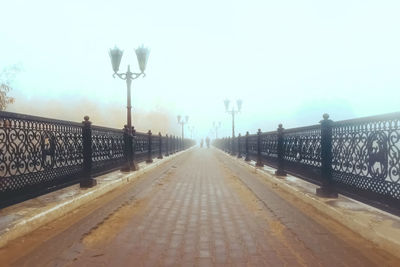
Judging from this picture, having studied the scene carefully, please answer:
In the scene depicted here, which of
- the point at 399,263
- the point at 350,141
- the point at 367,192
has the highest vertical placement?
the point at 350,141

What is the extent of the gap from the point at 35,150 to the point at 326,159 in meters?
5.68

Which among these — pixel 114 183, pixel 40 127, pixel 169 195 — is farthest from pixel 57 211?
pixel 114 183

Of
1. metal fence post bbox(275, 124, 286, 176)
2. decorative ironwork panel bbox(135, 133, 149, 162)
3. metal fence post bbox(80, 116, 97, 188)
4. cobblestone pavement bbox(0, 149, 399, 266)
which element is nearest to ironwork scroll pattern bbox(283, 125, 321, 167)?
metal fence post bbox(275, 124, 286, 176)

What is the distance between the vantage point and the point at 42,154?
6.44 meters

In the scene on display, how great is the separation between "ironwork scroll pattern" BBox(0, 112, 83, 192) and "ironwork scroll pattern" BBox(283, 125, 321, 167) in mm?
5601

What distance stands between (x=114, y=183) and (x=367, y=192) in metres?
6.13

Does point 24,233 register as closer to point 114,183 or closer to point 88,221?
point 88,221

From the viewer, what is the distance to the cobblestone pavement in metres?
3.36

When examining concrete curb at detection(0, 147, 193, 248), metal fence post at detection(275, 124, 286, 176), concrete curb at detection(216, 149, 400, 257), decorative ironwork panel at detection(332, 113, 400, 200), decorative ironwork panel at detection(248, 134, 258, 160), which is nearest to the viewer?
concrete curb at detection(216, 149, 400, 257)

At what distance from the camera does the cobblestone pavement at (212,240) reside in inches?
132

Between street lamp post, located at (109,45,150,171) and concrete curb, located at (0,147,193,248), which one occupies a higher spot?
street lamp post, located at (109,45,150,171)

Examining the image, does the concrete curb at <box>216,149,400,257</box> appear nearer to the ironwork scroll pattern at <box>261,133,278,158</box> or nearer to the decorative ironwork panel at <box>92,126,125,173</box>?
the ironwork scroll pattern at <box>261,133,278,158</box>

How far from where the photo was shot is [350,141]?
19.7 feet

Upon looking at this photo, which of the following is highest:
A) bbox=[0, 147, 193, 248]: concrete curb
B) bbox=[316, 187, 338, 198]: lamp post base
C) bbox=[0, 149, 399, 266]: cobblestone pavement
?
bbox=[316, 187, 338, 198]: lamp post base
